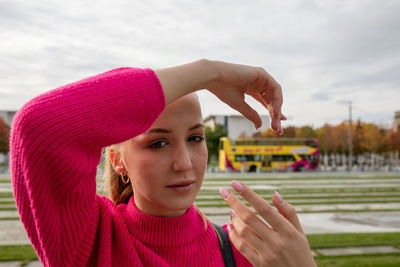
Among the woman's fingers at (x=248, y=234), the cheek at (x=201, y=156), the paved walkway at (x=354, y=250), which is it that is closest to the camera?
the woman's fingers at (x=248, y=234)

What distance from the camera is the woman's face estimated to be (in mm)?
1472

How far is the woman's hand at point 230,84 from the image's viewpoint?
1276 mm

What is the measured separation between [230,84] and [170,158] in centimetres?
41

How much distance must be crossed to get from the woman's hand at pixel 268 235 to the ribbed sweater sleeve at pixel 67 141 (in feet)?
1.49

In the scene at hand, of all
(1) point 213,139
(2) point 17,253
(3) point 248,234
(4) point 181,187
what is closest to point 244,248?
(3) point 248,234

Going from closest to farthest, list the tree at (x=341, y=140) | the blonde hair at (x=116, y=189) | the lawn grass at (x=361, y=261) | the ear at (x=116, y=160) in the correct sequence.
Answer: the ear at (x=116, y=160) < the blonde hair at (x=116, y=189) < the lawn grass at (x=361, y=261) < the tree at (x=341, y=140)

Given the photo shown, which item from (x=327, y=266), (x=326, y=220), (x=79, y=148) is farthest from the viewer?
(x=326, y=220)

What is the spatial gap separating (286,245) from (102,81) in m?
0.85

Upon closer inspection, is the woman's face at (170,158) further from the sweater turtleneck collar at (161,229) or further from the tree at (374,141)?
the tree at (374,141)

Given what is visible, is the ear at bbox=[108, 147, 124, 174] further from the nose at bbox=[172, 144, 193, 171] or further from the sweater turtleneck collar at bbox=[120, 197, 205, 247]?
the nose at bbox=[172, 144, 193, 171]

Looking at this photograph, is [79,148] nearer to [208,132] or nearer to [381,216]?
[381,216]

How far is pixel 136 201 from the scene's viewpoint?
66.4 inches

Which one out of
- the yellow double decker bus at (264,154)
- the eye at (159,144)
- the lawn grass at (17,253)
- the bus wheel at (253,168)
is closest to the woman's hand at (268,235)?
the eye at (159,144)

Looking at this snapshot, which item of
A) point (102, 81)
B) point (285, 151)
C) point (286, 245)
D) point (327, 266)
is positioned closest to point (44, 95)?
point (102, 81)
